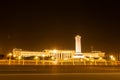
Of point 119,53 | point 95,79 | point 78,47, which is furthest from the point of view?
point 78,47

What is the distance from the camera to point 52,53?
488ft

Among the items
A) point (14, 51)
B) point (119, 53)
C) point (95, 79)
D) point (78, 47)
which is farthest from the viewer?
point (14, 51)

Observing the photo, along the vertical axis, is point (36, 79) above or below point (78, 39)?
below

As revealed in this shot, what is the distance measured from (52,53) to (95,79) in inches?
5006

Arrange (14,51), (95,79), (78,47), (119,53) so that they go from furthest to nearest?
(14,51) → (78,47) → (119,53) → (95,79)

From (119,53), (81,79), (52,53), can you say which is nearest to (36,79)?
(81,79)

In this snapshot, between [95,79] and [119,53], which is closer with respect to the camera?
[95,79]

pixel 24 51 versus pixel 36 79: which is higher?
pixel 24 51

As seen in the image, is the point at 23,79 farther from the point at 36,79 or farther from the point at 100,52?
the point at 100,52

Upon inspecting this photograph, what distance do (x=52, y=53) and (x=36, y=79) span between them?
127m

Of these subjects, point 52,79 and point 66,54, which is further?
point 66,54

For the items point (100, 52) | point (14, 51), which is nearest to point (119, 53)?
point (100, 52)

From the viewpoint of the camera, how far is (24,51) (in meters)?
154

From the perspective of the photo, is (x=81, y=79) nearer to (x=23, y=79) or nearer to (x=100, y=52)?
(x=23, y=79)
